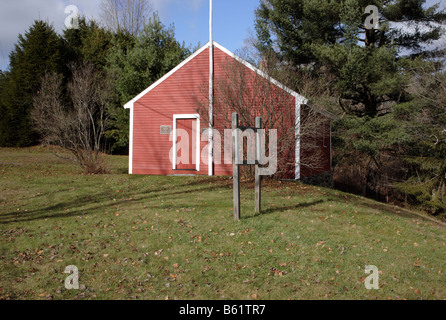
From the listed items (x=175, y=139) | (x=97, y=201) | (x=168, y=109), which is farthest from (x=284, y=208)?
(x=168, y=109)

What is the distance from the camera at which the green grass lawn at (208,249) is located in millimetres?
4969

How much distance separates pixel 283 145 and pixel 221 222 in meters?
5.44

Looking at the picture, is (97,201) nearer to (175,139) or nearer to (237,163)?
(237,163)

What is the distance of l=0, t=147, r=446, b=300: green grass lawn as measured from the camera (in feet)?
16.3

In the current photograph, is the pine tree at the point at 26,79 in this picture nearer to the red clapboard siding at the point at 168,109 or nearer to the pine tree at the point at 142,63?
the pine tree at the point at 142,63

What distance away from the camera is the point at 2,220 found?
812 cm

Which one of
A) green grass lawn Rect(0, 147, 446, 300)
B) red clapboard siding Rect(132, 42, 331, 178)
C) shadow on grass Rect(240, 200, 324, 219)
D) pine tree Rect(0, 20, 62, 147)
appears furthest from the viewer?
pine tree Rect(0, 20, 62, 147)

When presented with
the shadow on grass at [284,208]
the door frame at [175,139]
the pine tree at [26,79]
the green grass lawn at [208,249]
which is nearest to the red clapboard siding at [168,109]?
the door frame at [175,139]

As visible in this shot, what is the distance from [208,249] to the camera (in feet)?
20.5

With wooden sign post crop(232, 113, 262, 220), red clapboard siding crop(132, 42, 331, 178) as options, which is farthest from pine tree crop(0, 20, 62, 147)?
wooden sign post crop(232, 113, 262, 220)

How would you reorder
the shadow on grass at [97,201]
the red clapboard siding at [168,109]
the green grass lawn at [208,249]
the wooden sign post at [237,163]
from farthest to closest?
1. the red clapboard siding at [168,109]
2. the shadow on grass at [97,201]
3. the wooden sign post at [237,163]
4. the green grass lawn at [208,249]

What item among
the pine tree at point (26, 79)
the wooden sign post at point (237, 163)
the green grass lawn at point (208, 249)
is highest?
the pine tree at point (26, 79)

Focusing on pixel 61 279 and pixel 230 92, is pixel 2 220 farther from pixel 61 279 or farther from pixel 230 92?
pixel 230 92

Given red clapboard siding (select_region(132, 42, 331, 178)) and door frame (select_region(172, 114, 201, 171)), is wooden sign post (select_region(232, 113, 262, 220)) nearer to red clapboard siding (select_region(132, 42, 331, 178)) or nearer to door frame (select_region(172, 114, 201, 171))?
red clapboard siding (select_region(132, 42, 331, 178))
